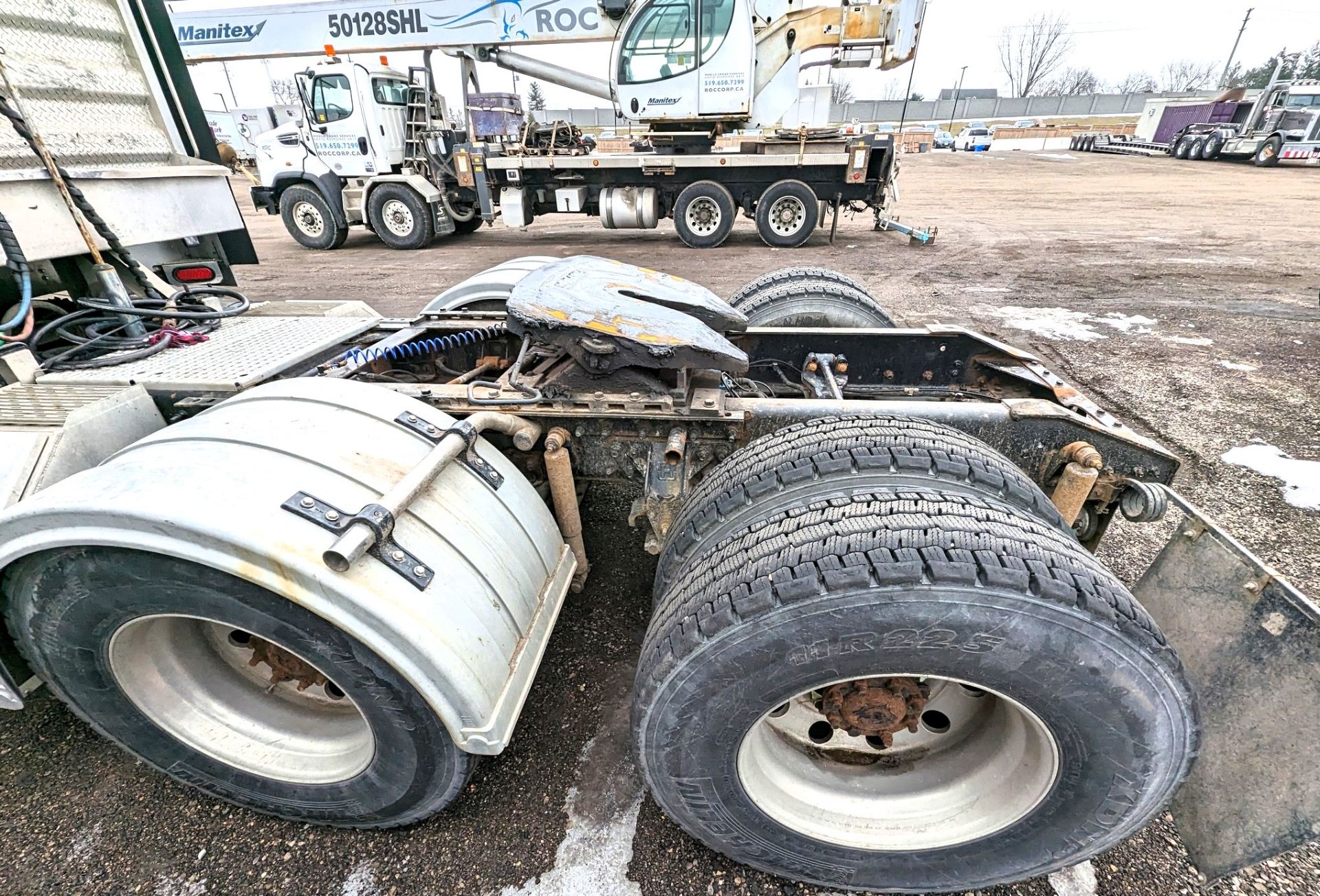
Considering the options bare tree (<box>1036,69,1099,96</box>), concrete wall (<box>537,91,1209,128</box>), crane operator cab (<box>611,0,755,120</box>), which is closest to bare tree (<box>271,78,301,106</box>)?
crane operator cab (<box>611,0,755,120</box>)

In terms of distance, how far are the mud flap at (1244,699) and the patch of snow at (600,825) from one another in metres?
1.54

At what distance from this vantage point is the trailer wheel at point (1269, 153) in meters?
23.5

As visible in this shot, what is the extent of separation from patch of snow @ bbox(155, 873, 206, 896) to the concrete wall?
5683 centimetres

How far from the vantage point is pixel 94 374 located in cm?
213

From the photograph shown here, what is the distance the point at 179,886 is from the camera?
171 centimetres

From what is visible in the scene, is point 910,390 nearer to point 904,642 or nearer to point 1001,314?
point 904,642

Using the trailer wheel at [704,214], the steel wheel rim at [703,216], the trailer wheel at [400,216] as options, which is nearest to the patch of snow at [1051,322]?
the trailer wheel at [704,214]

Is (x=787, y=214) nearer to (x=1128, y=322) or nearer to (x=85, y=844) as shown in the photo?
(x=1128, y=322)

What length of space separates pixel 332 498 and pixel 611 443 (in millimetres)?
932

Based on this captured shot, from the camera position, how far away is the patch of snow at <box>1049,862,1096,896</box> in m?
1.71

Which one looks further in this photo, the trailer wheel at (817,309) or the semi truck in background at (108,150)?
the trailer wheel at (817,309)

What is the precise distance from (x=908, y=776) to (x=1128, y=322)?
673 cm

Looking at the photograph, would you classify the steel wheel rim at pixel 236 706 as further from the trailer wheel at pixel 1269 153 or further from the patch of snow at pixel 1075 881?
the trailer wheel at pixel 1269 153

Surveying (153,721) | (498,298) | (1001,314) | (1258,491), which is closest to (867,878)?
(153,721)
